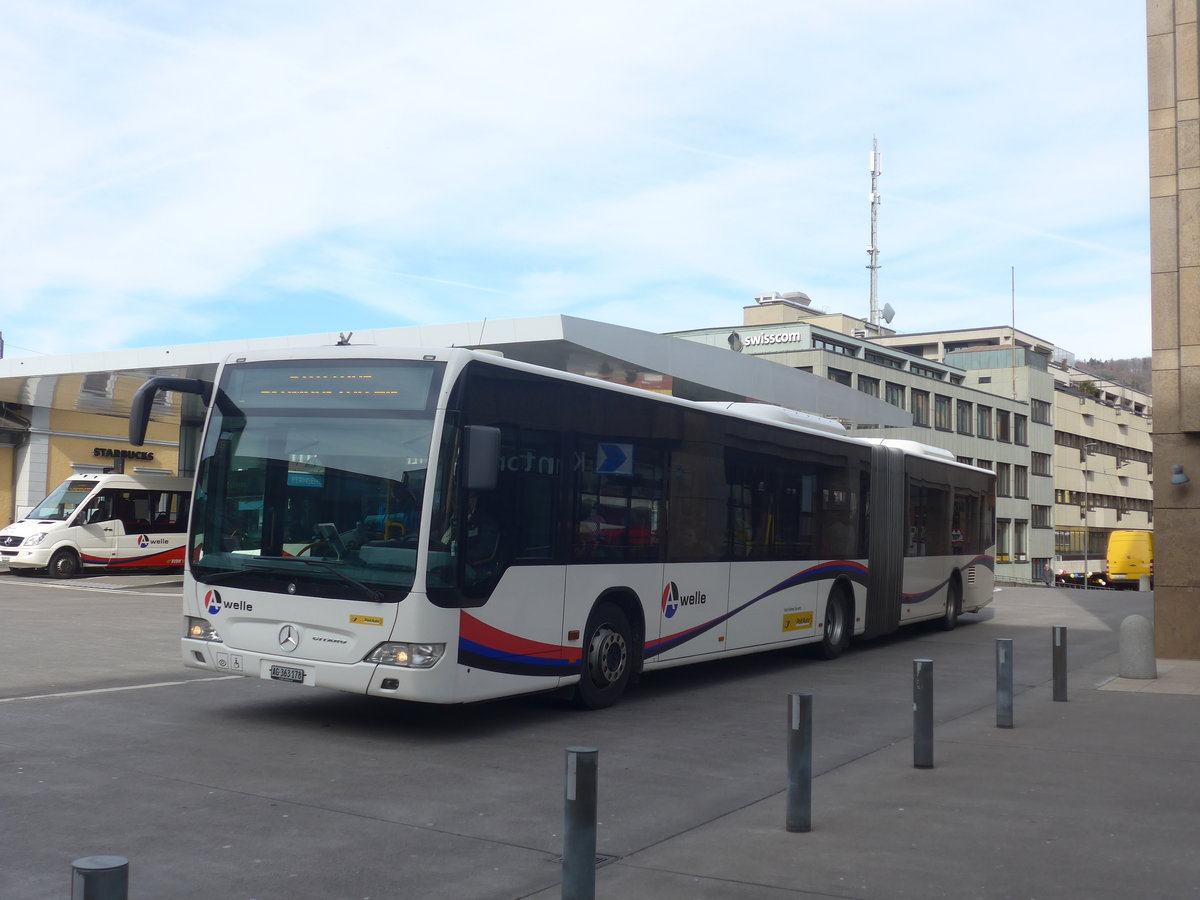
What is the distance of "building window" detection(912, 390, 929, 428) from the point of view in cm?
7769

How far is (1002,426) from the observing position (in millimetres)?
88000

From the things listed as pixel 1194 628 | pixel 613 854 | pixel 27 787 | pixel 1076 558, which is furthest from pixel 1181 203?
pixel 1076 558

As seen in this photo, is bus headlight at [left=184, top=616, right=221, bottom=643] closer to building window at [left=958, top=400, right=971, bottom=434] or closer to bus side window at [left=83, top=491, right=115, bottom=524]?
bus side window at [left=83, top=491, right=115, bottom=524]

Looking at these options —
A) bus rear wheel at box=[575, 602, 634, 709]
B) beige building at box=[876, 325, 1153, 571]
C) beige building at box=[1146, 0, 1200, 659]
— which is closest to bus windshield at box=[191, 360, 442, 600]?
bus rear wheel at box=[575, 602, 634, 709]

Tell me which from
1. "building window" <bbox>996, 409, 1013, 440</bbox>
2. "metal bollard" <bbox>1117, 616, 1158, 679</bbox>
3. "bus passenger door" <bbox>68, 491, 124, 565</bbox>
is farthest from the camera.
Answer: "building window" <bbox>996, 409, 1013, 440</bbox>

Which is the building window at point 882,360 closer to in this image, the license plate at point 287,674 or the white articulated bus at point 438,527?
the white articulated bus at point 438,527

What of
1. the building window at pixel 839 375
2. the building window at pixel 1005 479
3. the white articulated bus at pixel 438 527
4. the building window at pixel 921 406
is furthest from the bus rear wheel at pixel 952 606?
the building window at pixel 1005 479

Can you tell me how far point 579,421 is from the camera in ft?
34.8

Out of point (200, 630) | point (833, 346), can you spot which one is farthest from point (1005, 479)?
point (200, 630)

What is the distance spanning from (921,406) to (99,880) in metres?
78.5

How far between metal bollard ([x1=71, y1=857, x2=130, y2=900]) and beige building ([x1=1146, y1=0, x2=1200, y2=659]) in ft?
55.0

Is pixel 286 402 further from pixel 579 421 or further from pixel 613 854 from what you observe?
pixel 613 854

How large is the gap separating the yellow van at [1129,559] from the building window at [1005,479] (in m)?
26.1

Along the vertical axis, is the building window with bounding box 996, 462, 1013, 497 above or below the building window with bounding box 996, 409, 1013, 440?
below
